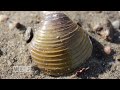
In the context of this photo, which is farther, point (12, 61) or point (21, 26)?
point (21, 26)

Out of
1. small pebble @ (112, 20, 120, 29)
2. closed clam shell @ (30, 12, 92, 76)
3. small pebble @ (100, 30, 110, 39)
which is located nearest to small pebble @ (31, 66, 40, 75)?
closed clam shell @ (30, 12, 92, 76)

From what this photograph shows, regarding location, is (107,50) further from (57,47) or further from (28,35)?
(28,35)

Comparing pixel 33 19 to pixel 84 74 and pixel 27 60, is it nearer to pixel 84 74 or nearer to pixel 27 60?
pixel 27 60

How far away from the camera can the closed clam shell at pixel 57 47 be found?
3697 mm

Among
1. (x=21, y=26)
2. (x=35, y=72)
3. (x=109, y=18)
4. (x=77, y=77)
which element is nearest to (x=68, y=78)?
(x=77, y=77)

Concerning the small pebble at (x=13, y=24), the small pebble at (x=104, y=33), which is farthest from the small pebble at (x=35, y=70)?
the small pebble at (x=104, y=33)

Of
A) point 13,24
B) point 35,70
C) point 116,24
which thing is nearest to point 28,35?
point 13,24

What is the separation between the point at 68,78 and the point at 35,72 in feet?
1.21

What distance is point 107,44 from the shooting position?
13.7ft

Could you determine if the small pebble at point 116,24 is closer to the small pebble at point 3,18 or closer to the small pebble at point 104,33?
the small pebble at point 104,33

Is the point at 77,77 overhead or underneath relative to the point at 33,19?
underneath

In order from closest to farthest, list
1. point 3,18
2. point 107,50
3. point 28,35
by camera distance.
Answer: point 107,50
point 28,35
point 3,18

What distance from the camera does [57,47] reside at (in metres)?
3.70

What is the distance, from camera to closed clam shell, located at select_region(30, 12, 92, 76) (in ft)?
12.1
